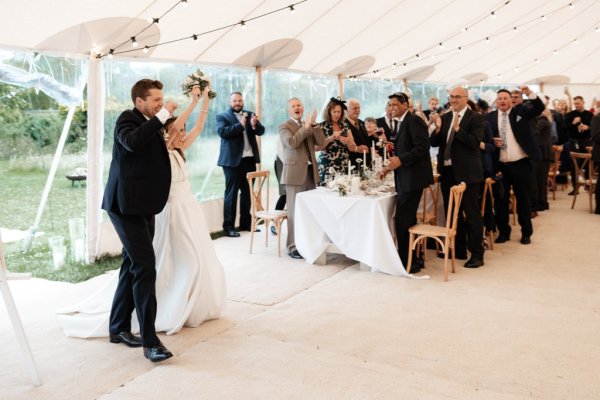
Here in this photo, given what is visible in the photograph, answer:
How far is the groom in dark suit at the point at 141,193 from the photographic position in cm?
337

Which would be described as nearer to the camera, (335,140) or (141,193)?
(141,193)

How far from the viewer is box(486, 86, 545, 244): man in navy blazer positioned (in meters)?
6.25

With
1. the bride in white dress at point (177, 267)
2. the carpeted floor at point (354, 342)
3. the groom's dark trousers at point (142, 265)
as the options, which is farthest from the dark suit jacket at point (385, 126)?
the groom's dark trousers at point (142, 265)

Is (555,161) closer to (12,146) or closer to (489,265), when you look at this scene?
(489,265)

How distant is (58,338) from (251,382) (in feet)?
4.98

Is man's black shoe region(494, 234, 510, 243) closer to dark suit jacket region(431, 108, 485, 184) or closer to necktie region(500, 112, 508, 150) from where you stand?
necktie region(500, 112, 508, 150)

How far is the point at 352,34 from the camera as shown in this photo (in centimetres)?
790

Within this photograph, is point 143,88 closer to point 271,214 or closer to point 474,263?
point 271,214

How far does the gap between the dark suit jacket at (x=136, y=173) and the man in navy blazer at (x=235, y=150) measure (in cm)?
360

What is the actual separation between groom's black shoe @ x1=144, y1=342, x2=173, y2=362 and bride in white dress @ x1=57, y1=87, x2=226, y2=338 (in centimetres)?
44

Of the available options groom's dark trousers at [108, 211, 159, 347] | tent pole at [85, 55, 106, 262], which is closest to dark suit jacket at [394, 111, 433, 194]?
groom's dark trousers at [108, 211, 159, 347]

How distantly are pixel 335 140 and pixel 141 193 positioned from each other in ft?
10.0

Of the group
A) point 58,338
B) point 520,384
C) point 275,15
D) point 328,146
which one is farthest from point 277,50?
point 520,384

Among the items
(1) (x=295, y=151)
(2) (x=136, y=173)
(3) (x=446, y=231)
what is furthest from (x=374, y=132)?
(2) (x=136, y=173)
